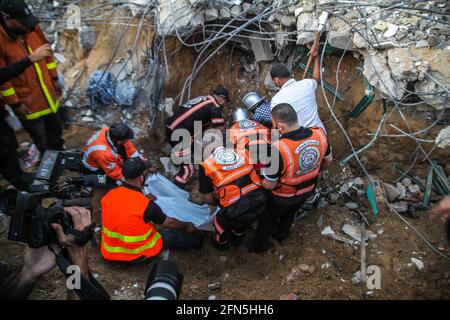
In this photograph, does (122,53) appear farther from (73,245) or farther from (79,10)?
(73,245)

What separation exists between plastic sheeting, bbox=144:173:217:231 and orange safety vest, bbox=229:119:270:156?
0.95 metres

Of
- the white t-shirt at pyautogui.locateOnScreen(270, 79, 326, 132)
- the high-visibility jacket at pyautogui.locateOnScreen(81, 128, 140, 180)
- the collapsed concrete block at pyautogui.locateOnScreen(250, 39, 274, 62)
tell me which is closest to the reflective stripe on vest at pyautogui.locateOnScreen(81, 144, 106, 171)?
the high-visibility jacket at pyautogui.locateOnScreen(81, 128, 140, 180)

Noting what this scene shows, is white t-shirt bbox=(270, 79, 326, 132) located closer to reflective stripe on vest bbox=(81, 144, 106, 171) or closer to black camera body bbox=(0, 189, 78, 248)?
reflective stripe on vest bbox=(81, 144, 106, 171)

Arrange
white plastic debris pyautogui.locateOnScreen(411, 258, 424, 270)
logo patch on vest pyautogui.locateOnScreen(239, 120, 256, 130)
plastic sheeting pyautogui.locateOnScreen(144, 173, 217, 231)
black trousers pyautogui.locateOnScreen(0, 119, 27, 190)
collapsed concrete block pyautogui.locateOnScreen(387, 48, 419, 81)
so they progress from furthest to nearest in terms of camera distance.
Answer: plastic sheeting pyautogui.locateOnScreen(144, 173, 217, 231)
logo patch on vest pyautogui.locateOnScreen(239, 120, 256, 130)
black trousers pyautogui.locateOnScreen(0, 119, 27, 190)
collapsed concrete block pyautogui.locateOnScreen(387, 48, 419, 81)
white plastic debris pyautogui.locateOnScreen(411, 258, 424, 270)

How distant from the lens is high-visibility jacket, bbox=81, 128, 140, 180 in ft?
12.0

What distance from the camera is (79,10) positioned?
539 centimetres

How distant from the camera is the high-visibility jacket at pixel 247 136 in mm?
3278

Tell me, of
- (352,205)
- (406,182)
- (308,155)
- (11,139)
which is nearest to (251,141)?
(308,155)

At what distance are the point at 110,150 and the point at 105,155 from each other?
7 cm

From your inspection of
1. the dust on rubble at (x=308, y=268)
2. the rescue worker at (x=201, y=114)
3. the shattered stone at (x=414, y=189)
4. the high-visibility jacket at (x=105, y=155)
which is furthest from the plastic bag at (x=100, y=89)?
the shattered stone at (x=414, y=189)

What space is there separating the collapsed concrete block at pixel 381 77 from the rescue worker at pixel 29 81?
342 centimetres

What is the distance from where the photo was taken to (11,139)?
3686 millimetres

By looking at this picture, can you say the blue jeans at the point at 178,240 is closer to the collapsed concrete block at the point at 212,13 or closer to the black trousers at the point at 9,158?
the black trousers at the point at 9,158

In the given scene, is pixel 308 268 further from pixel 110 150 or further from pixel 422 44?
pixel 422 44
